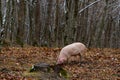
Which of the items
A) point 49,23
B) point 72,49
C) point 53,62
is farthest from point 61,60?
point 49,23

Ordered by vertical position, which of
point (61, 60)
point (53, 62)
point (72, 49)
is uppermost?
point (72, 49)

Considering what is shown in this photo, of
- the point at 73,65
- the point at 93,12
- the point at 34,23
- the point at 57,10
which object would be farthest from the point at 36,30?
the point at 73,65

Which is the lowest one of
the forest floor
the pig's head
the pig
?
the forest floor

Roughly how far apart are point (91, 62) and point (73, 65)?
157cm

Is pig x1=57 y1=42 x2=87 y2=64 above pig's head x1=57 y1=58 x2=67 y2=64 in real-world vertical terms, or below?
above

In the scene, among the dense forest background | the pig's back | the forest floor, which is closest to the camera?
the forest floor

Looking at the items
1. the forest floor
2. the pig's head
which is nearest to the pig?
the pig's head

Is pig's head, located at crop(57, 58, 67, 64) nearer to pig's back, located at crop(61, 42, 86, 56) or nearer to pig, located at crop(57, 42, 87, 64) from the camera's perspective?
pig, located at crop(57, 42, 87, 64)

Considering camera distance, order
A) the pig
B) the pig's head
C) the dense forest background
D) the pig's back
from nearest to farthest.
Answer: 1. the pig's head
2. the pig
3. the pig's back
4. the dense forest background

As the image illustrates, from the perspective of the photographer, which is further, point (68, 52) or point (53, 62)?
point (53, 62)

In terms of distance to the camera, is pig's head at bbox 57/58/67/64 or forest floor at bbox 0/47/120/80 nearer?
forest floor at bbox 0/47/120/80

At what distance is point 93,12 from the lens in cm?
4675

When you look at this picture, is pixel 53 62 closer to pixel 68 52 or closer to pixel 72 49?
pixel 68 52

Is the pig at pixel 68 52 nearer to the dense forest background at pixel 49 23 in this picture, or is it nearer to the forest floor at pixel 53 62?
the forest floor at pixel 53 62
